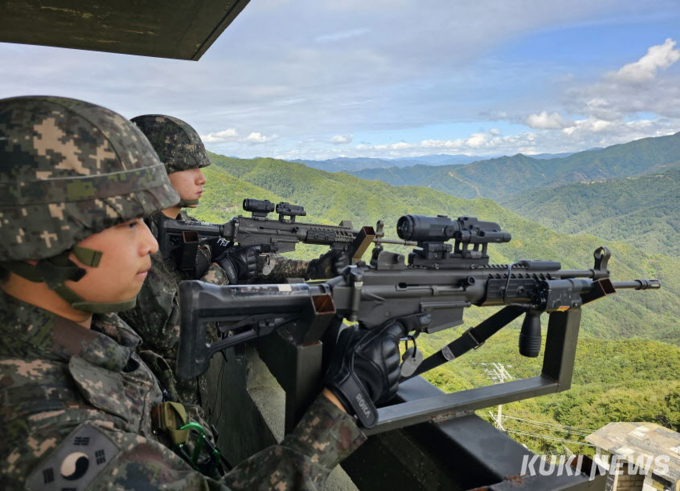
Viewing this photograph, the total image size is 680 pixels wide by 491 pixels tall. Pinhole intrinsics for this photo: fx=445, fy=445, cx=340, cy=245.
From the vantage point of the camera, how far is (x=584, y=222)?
4422 inches

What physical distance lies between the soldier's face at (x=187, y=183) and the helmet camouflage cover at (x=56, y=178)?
222 centimetres

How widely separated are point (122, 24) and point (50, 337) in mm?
2866

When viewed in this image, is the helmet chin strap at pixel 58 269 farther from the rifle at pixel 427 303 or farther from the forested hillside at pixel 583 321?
the forested hillside at pixel 583 321

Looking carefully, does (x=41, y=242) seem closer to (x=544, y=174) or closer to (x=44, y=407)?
(x=44, y=407)

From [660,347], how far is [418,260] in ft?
150

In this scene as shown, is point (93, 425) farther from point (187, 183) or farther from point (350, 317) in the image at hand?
point (187, 183)

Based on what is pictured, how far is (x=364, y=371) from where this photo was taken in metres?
1.96

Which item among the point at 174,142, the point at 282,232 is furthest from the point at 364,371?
the point at 282,232

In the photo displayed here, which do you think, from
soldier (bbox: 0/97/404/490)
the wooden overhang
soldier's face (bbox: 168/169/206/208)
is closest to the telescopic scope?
soldier's face (bbox: 168/169/206/208)

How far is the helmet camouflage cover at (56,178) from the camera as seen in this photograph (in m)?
1.31

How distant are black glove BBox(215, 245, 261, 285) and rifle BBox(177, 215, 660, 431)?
1.29 meters

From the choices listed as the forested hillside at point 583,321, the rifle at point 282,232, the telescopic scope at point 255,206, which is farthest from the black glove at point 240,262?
the forested hillside at point 583,321

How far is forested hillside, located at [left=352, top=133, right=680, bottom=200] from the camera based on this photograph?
6407 inches

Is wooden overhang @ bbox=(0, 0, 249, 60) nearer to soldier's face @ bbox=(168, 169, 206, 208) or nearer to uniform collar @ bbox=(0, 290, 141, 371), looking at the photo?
soldier's face @ bbox=(168, 169, 206, 208)
